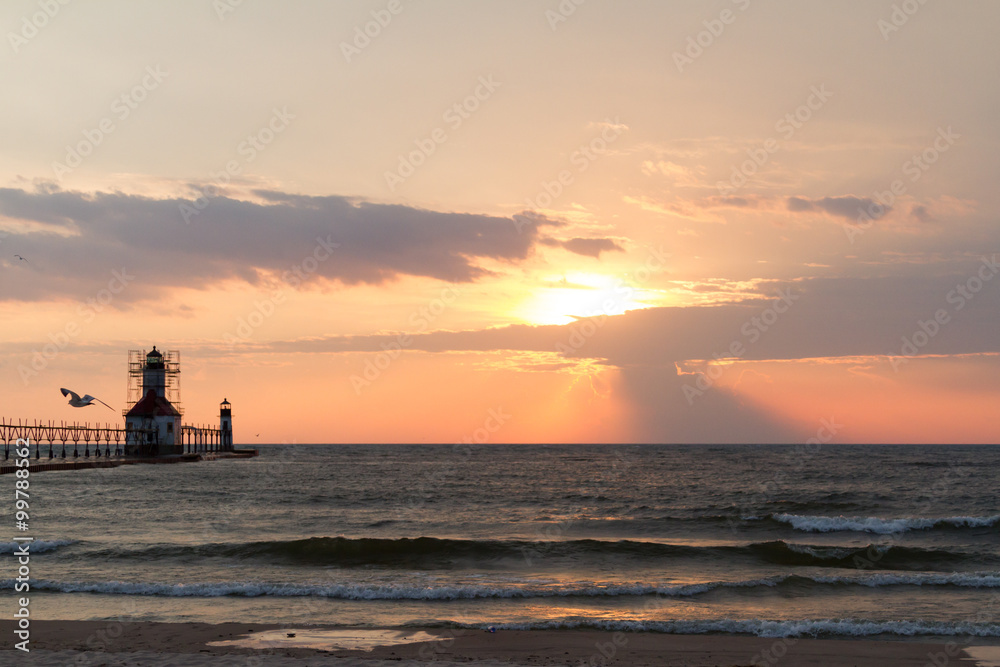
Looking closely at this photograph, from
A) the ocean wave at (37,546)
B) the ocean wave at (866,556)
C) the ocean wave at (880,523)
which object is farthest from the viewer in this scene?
the ocean wave at (880,523)

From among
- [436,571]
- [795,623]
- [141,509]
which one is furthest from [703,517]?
[141,509]

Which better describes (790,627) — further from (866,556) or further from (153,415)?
(153,415)

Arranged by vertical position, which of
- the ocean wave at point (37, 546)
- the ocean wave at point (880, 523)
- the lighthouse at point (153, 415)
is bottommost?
the ocean wave at point (880, 523)

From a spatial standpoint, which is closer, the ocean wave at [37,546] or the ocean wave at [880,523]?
the ocean wave at [37,546]

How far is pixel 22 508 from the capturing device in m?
36.8

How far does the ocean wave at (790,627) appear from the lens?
16438mm

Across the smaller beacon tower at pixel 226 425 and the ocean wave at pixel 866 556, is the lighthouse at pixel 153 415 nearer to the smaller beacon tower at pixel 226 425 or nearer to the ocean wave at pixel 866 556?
the smaller beacon tower at pixel 226 425

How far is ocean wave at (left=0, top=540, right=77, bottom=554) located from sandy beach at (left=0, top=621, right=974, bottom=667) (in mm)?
10383

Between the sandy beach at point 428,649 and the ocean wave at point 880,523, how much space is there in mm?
20275

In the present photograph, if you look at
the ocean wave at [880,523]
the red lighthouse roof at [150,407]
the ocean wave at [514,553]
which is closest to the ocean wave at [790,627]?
the ocean wave at [514,553]

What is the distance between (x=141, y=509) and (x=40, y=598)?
2095cm

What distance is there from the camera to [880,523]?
35312 mm

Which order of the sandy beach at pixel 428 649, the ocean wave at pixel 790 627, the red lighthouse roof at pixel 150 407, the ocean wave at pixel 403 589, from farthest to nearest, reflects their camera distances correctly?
the red lighthouse roof at pixel 150 407, the ocean wave at pixel 403 589, the ocean wave at pixel 790 627, the sandy beach at pixel 428 649

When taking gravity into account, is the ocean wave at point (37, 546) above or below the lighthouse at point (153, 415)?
below
